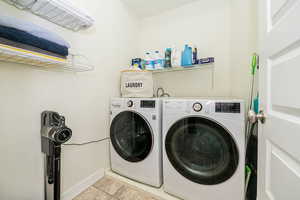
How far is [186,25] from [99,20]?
3.66ft

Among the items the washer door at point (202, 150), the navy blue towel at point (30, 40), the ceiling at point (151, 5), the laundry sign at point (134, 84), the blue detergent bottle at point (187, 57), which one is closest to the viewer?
the navy blue towel at point (30, 40)

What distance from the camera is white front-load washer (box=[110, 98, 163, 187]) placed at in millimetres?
1104

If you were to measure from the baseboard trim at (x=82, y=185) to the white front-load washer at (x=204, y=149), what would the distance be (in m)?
0.73

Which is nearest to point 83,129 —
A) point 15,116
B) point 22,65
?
point 15,116

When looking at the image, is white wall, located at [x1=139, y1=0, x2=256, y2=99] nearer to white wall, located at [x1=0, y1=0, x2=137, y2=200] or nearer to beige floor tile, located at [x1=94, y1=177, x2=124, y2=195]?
white wall, located at [x1=0, y1=0, x2=137, y2=200]

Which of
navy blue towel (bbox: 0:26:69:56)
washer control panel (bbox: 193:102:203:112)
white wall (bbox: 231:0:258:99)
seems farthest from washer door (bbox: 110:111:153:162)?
white wall (bbox: 231:0:258:99)

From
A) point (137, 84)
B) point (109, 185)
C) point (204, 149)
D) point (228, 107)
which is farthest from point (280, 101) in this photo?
point (109, 185)

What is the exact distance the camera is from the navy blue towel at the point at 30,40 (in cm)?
61

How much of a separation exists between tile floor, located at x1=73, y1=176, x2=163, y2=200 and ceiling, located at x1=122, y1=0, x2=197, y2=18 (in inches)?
87.6

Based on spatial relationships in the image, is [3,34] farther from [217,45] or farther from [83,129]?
[217,45]

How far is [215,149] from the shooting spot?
35.7 inches

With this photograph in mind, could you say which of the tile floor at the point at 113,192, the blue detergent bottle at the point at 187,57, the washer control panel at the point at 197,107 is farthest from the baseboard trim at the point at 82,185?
the blue detergent bottle at the point at 187,57

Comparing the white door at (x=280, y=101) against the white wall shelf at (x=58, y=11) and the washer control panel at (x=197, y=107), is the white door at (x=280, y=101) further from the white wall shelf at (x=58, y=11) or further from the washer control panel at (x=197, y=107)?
the white wall shelf at (x=58, y=11)

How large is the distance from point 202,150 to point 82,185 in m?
1.15
